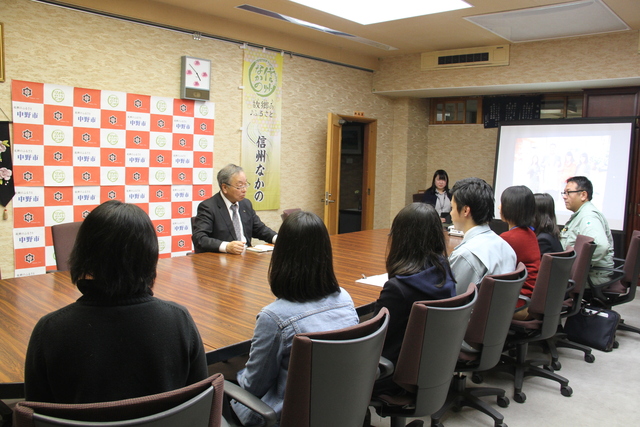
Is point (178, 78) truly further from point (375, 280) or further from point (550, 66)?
point (550, 66)

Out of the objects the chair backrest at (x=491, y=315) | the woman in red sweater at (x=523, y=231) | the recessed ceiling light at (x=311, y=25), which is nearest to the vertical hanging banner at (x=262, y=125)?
the recessed ceiling light at (x=311, y=25)

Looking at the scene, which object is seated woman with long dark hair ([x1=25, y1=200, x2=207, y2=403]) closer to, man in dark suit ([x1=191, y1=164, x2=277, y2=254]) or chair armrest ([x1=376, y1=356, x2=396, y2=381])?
chair armrest ([x1=376, y1=356, x2=396, y2=381])

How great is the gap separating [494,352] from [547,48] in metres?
4.70

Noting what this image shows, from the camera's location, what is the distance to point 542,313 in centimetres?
290

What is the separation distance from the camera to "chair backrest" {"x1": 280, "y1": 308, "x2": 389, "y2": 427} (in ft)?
4.47

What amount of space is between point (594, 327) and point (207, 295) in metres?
2.94

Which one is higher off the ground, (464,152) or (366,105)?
(366,105)

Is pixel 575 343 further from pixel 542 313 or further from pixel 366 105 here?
pixel 366 105

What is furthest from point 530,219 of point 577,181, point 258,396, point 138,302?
point 138,302

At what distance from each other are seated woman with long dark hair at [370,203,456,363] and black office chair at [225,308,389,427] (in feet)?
1.48

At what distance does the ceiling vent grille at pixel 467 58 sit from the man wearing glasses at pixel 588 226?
103 inches

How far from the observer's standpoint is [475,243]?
8.50 feet

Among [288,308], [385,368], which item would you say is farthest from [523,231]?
[288,308]


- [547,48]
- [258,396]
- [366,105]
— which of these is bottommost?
[258,396]
